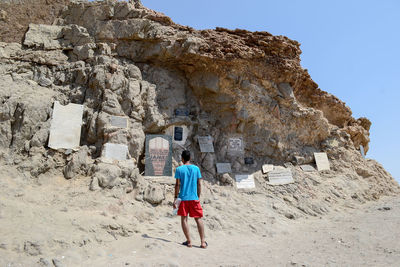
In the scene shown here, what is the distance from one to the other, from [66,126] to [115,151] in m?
1.19

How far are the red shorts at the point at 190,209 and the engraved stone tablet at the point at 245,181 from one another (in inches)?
134

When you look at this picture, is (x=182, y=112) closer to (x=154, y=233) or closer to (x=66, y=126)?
(x=66, y=126)

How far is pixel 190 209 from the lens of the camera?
444 centimetres

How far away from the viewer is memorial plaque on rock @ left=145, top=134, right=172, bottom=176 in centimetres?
701

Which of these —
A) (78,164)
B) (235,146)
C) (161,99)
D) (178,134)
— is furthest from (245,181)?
(78,164)

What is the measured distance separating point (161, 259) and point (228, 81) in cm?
572

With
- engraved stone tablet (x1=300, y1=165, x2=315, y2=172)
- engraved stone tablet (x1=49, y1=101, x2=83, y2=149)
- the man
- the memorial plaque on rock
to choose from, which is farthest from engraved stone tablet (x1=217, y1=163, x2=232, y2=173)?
engraved stone tablet (x1=49, y1=101, x2=83, y2=149)

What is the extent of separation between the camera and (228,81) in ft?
27.4

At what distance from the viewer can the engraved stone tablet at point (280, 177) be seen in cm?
809

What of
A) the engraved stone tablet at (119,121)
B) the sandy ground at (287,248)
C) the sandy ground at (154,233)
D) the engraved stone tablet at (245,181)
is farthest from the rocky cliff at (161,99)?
the sandy ground at (287,248)

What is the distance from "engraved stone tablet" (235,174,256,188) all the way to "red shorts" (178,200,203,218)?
11.2 feet

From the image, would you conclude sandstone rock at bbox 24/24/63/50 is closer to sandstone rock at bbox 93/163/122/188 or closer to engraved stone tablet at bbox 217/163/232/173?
sandstone rock at bbox 93/163/122/188

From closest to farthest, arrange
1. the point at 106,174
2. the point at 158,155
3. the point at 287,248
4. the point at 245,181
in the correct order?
the point at 287,248 → the point at 106,174 → the point at 158,155 → the point at 245,181

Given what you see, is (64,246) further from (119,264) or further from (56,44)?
(56,44)
